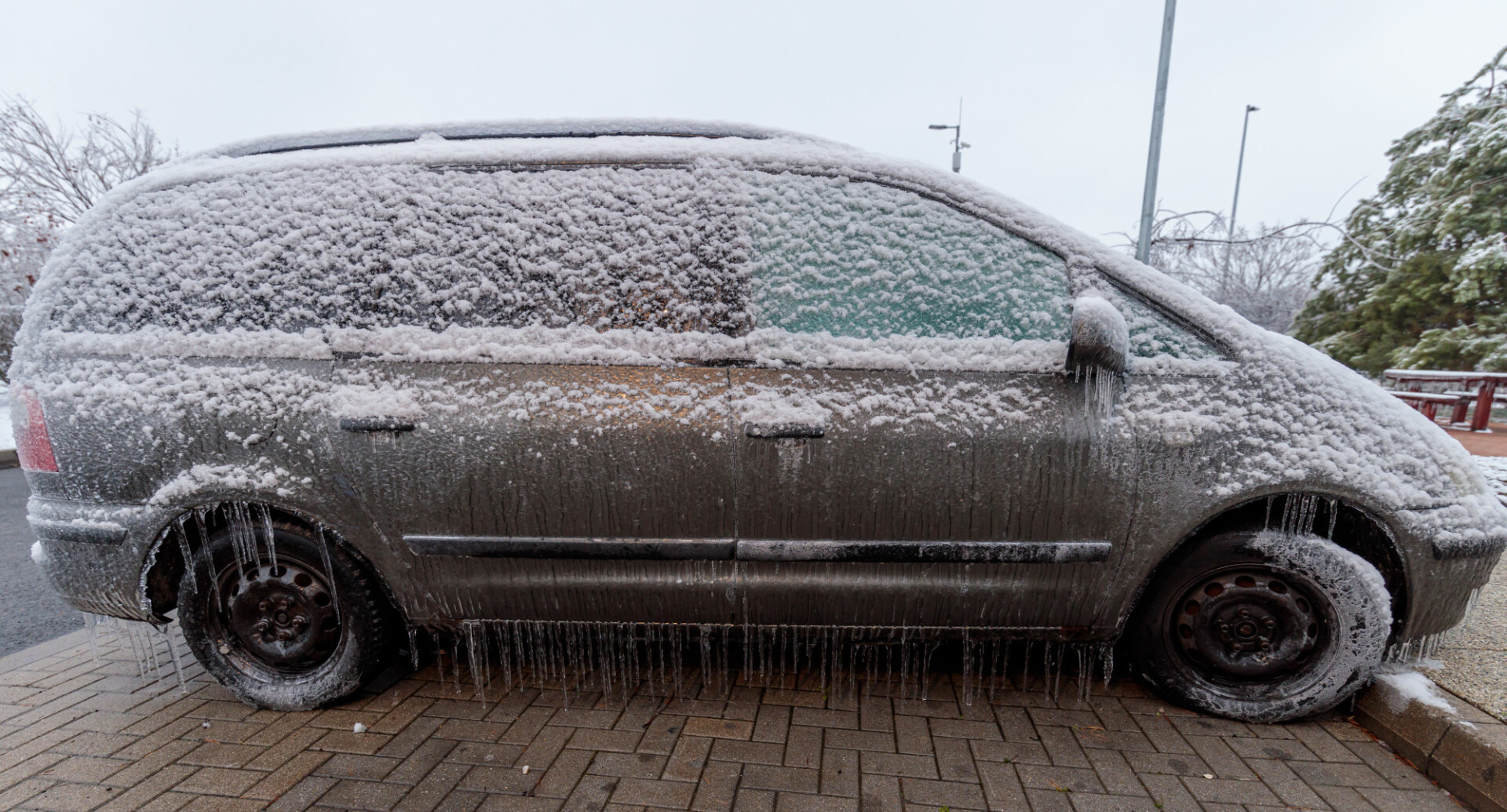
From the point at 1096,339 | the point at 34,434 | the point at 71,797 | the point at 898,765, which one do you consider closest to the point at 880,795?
the point at 898,765

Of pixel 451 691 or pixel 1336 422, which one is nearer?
pixel 1336 422

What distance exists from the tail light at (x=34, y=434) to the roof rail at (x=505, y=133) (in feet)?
3.22

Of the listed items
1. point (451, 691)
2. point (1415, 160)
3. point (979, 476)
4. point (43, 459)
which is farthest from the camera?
point (1415, 160)

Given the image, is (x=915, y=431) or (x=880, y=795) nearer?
(x=880, y=795)

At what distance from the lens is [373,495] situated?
2000 mm

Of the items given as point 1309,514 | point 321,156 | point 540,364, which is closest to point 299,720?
point 540,364

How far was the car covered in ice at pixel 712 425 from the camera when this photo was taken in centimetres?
193

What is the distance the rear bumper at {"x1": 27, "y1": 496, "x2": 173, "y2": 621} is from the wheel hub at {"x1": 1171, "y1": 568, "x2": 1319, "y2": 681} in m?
3.30

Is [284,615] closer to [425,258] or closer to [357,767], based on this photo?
[357,767]

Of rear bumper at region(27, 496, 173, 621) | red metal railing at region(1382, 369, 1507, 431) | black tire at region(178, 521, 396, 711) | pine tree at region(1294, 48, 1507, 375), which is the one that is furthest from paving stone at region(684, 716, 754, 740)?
pine tree at region(1294, 48, 1507, 375)

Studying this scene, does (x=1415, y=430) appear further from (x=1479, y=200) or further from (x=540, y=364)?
(x=1479, y=200)

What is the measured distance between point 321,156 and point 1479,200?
14449mm

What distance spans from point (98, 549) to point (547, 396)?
159 cm

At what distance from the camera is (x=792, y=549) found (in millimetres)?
1983
